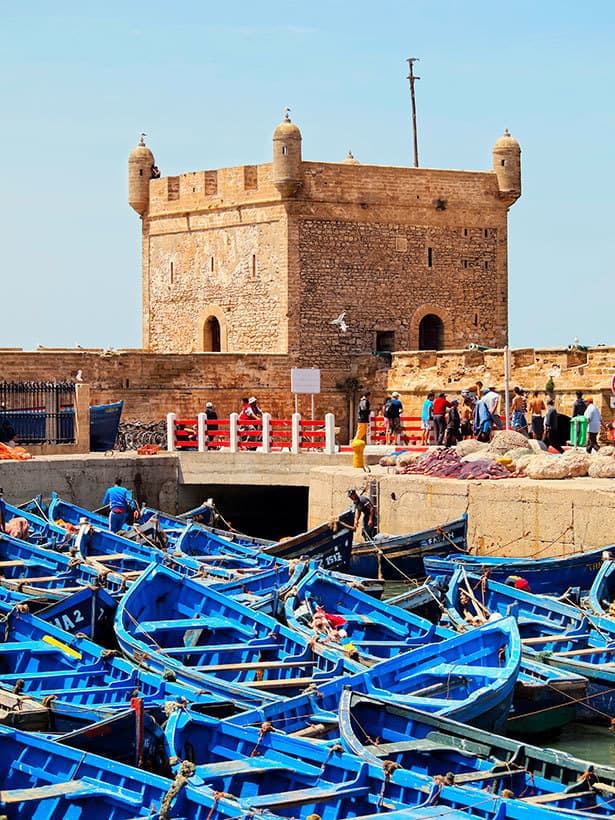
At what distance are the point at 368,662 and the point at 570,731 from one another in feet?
7.05

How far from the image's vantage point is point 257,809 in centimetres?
991

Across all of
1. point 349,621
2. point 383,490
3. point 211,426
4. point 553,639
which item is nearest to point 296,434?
point 383,490

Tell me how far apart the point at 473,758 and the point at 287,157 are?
89.9 feet

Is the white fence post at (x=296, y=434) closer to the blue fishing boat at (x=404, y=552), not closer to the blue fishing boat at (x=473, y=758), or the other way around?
the blue fishing boat at (x=404, y=552)

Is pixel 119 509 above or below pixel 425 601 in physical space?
above

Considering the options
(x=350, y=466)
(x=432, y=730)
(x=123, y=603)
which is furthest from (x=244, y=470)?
(x=432, y=730)

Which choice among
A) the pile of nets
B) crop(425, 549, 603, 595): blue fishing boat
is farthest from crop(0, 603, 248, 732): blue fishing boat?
the pile of nets

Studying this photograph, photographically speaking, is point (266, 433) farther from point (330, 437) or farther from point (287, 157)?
point (287, 157)

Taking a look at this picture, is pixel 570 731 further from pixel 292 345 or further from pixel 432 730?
pixel 292 345

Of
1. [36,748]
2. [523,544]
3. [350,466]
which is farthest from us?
[350,466]

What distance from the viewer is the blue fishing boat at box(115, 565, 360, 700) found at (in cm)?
1356

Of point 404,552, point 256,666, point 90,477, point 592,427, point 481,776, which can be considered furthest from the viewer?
point 90,477

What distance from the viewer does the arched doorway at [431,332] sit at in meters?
39.5

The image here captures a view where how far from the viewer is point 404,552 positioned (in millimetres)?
21859
